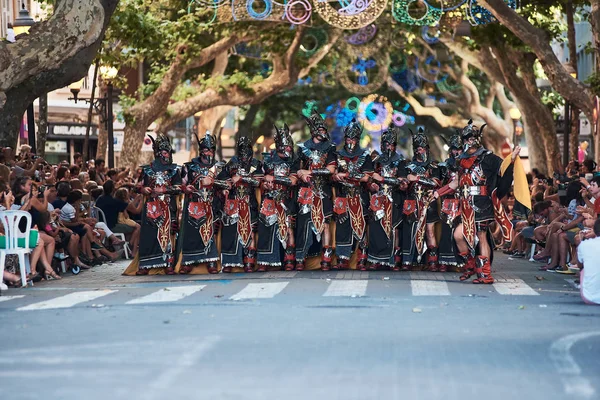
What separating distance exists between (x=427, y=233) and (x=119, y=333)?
8.79 metres

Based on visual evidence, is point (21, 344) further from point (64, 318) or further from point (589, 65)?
point (589, 65)

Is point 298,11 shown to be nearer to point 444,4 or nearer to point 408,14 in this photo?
point 408,14

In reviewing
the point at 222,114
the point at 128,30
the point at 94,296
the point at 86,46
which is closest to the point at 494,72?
the point at 128,30

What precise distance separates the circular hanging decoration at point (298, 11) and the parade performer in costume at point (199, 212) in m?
9.91

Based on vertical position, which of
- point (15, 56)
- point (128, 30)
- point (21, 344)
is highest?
point (128, 30)

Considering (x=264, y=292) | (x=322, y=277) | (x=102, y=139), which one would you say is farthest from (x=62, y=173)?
(x=102, y=139)

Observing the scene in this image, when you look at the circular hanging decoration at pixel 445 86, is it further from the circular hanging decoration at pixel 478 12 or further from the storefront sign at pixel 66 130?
the circular hanging decoration at pixel 478 12

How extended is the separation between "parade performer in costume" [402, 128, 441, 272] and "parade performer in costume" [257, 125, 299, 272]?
162 centimetres

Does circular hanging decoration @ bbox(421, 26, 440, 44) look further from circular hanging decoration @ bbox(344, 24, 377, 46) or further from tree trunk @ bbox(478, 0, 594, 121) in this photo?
tree trunk @ bbox(478, 0, 594, 121)

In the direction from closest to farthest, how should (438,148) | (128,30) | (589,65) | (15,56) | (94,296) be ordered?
(94,296)
(15,56)
(128,30)
(589,65)
(438,148)

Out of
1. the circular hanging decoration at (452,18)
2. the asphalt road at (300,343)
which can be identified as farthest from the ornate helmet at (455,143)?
the circular hanging decoration at (452,18)

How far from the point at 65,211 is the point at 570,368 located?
1234 cm

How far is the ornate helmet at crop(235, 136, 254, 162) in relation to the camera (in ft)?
63.4

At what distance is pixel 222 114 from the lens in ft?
164
